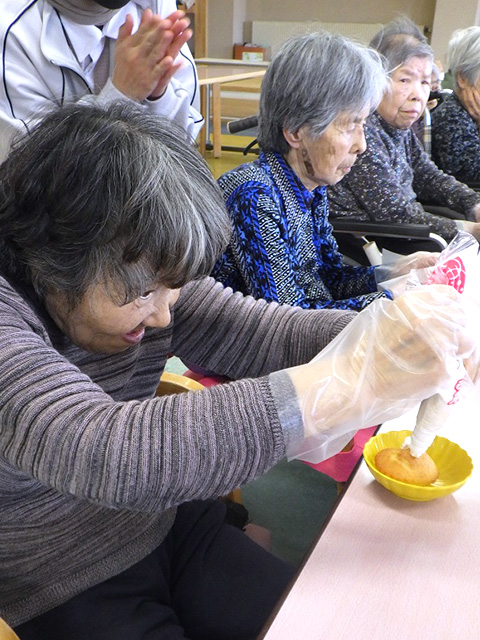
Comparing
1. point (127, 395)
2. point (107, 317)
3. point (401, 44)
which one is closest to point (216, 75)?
point (401, 44)

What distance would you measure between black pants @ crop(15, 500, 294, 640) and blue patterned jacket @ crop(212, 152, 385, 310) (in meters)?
0.59

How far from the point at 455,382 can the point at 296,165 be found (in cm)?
104

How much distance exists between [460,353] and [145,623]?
532 millimetres

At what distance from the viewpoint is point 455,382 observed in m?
0.70

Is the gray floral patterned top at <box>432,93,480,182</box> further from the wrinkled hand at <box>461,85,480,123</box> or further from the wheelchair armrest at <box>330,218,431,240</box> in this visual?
the wheelchair armrest at <box>330,218,431,240</box>

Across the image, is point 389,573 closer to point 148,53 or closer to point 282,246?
point 282,246

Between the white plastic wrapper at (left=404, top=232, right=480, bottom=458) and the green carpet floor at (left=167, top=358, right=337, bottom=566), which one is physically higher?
the white plastic wrapper at (left=404, top=232, right=480, bottom=458)

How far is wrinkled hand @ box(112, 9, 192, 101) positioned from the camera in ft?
4.17

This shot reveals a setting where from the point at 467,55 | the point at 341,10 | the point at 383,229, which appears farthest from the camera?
the point at 341,10

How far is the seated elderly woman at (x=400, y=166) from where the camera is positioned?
7.01 feet

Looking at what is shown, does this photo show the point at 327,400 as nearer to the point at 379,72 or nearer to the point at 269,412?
the point at 269,412

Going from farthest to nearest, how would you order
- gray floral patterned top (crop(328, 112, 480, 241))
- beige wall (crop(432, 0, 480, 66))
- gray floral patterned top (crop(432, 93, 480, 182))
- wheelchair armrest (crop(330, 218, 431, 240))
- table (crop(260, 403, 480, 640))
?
beige wall (crop(432, 0, 480, 66)) < gray floral patterned top (crop(432, 93, 480, 182)) < gray floral patterned top (crop(328, 112, 480, 241)) < wheelchair armrest (crop(330, 218, 431, 240)) < table (crop(260, 403, 480, 640))

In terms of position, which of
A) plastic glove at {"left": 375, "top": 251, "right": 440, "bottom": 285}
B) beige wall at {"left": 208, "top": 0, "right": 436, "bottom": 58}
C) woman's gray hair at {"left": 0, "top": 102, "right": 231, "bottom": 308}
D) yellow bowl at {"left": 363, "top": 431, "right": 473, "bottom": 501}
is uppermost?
woman's gray hair at {"left": 0, "top": 102, "right": 231, "bottom": 308}

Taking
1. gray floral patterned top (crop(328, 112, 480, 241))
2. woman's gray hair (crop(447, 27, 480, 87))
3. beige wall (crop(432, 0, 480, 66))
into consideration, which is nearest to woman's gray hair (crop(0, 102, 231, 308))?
gray floral patterned top (crop(328, 112, 480, 241))
